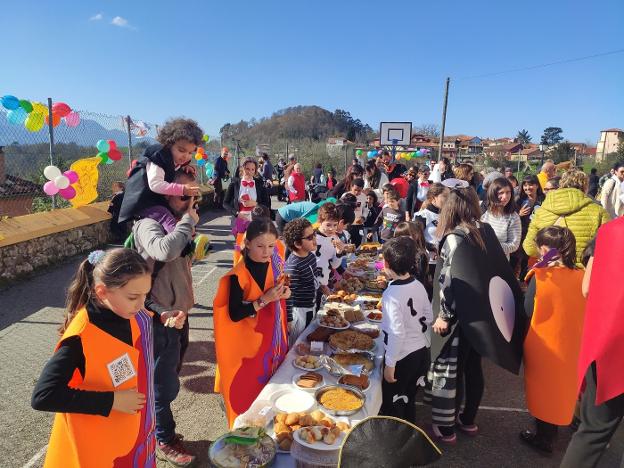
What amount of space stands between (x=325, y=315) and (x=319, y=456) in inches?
69.1

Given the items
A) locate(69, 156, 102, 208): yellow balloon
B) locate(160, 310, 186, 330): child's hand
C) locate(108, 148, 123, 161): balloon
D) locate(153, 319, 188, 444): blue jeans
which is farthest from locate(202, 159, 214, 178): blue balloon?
locate(160, 310, 186, 330): child's hand

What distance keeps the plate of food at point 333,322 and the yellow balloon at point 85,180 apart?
220 inches

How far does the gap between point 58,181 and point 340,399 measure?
6.17m

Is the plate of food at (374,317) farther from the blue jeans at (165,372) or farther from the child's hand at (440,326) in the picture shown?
the blue jeans at (165,372)

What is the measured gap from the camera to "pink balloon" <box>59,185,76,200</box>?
6664 millimetres

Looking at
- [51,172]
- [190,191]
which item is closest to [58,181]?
[51,172]

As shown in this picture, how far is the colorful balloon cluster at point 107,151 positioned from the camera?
7797 mm

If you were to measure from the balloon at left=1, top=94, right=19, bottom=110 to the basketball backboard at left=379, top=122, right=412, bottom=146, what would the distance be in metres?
13.2

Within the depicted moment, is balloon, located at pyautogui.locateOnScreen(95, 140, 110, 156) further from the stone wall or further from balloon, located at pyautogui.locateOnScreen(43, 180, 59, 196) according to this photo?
balloon, located at pyautogui.locateOnScreen(43, 180, 59, 196)

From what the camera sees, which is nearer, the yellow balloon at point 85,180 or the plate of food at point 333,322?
the plate of food at point 333,322

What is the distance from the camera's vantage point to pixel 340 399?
7.23 feet

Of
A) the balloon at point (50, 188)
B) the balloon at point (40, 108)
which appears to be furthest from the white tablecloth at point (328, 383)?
the balloon at point (40, 108)

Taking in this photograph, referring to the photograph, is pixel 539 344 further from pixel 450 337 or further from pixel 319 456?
pixel 319 456

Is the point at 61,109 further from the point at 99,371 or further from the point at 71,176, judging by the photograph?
the point at 99,371
